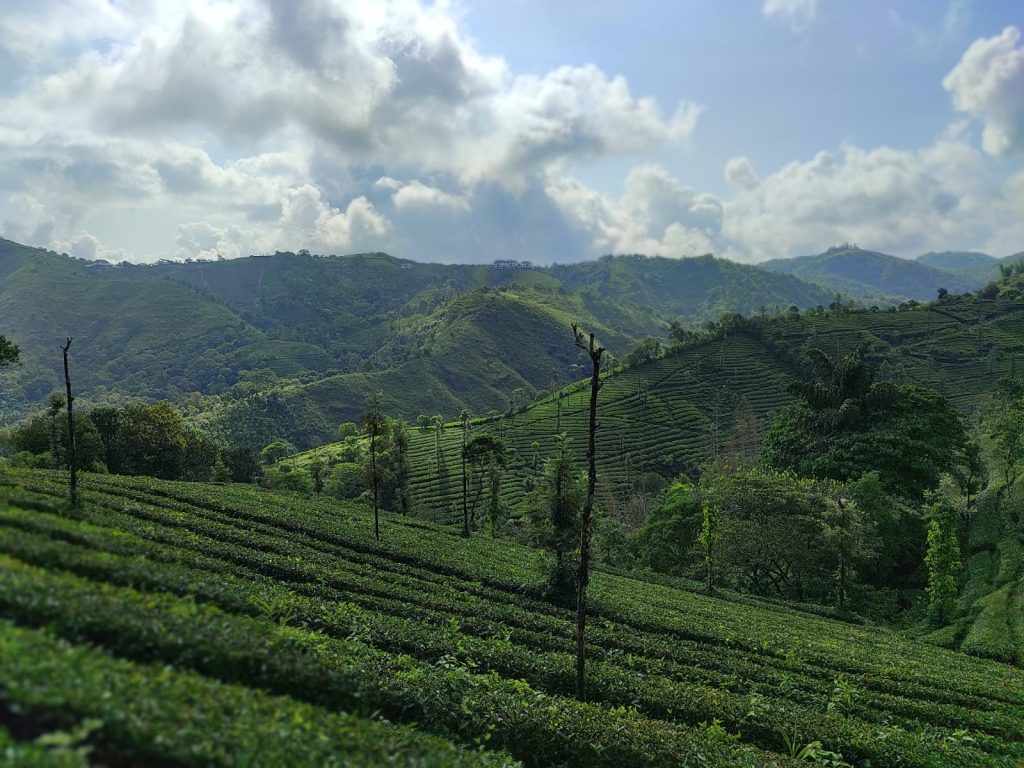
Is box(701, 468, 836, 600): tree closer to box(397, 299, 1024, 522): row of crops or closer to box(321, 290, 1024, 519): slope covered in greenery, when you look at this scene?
box(321, 290, 1024, 519): slope covered in greenery

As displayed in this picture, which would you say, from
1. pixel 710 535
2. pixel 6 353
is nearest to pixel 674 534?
pixel 710 535

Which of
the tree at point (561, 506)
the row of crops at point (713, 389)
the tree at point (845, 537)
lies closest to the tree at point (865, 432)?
the tree at point (845, 537)

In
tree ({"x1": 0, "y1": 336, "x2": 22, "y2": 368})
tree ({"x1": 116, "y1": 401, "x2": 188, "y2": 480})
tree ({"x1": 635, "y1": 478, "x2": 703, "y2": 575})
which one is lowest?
tree ({"x1": 635, "y1": 478, "x2": 703, "y2": 575})

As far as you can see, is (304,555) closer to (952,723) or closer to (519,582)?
(519,582)

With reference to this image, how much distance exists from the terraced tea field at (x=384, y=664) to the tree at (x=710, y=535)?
11.8m

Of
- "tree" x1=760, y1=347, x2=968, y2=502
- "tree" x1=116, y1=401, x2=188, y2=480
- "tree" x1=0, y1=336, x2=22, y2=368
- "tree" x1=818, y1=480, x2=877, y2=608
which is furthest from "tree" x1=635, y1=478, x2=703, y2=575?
"tree" x1=0, y1=336, x2=22, y2=368

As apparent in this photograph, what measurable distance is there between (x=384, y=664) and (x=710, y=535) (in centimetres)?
4397

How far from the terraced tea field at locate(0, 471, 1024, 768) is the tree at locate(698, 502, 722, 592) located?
11.8 metres

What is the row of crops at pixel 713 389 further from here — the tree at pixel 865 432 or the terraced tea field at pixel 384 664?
the terraced tea field at pixel 384 664

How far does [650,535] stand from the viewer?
72.6 metres

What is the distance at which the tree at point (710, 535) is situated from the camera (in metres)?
53.7

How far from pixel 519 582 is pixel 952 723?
21906mm

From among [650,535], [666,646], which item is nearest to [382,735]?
[666,646]

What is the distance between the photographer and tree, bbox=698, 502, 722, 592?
176 ft
